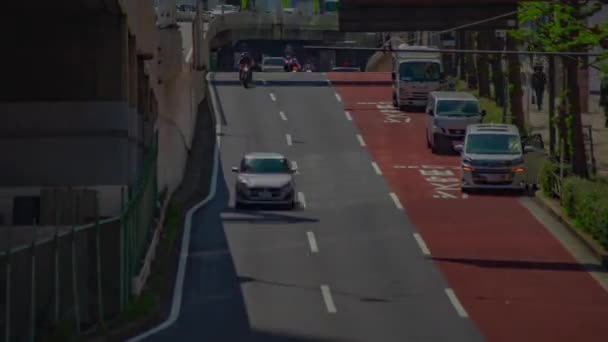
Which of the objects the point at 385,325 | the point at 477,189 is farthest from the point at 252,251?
the point at 477,189

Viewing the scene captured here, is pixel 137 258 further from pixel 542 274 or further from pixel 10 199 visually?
pixel 542 274

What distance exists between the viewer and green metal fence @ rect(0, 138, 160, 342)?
1819cm

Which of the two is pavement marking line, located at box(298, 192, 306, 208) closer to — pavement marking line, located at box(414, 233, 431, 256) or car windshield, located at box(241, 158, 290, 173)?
car windshield, located at box(241, 158, 290, 173)

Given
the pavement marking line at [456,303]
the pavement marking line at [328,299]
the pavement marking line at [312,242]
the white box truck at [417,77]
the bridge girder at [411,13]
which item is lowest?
the pavement marking line at [456,303]

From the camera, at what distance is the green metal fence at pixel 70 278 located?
716 inches

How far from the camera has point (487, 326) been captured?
2516cm

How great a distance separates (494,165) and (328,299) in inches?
646

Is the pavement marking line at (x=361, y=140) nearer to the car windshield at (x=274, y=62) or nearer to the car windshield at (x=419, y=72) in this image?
the car windshield at (x=419, y=72)

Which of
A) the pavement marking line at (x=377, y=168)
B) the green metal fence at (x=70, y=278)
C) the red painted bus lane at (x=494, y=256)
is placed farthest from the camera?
the pavement marking line at (x=377, y=168)

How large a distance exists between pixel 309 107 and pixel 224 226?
2392 cm

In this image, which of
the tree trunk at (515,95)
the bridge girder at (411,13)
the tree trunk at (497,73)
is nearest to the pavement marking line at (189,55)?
the bridge girder at (411,13)

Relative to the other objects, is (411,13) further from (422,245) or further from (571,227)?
(422,245)


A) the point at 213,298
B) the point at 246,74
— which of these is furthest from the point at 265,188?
the point at 246,74

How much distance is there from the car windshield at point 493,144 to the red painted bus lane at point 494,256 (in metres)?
1.35
